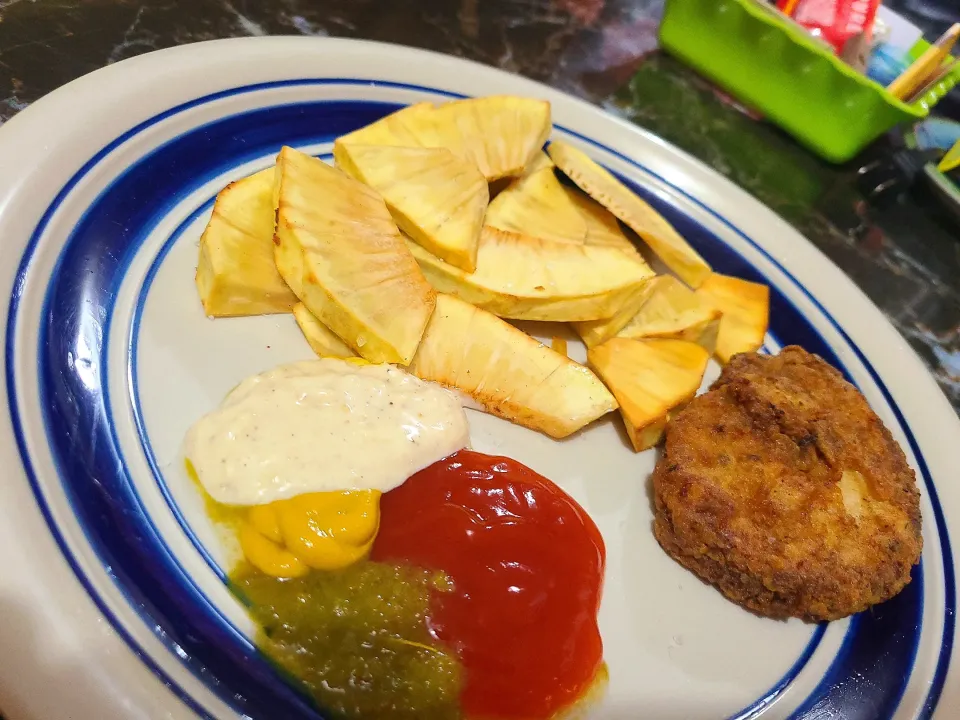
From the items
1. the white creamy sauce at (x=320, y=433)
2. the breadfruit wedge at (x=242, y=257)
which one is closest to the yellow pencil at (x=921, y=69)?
the white creamy sauce at (x=320, y=433)

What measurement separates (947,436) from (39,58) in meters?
3.25

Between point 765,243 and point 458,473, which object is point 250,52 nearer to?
point 458,473

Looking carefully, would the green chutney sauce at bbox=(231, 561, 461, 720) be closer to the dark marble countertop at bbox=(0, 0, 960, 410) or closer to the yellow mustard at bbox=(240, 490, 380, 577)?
the yellow mustard at bbox=(240, 490, 380, 577)

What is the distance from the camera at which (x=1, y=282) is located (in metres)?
1.50

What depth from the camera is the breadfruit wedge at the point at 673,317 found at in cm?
206

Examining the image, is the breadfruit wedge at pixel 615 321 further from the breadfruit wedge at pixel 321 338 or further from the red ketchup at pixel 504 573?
the breadfruit wedge at pixel 321 338

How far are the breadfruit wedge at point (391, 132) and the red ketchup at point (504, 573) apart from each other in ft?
3.16

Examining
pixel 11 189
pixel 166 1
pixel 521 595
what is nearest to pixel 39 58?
pixel 166 1

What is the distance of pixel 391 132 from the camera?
6.66ft

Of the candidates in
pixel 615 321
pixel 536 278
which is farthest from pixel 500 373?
pixel 615 321

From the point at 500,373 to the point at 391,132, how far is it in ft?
2.67

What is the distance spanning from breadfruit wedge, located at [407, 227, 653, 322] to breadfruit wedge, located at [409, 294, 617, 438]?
0.21 feet

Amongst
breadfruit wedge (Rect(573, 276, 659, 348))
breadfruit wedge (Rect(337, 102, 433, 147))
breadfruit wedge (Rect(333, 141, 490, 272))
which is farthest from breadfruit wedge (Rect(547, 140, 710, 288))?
breadfruit wedge (Rect(337, 102, 433, 147))

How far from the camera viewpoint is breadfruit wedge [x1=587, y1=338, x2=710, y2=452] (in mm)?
1883
